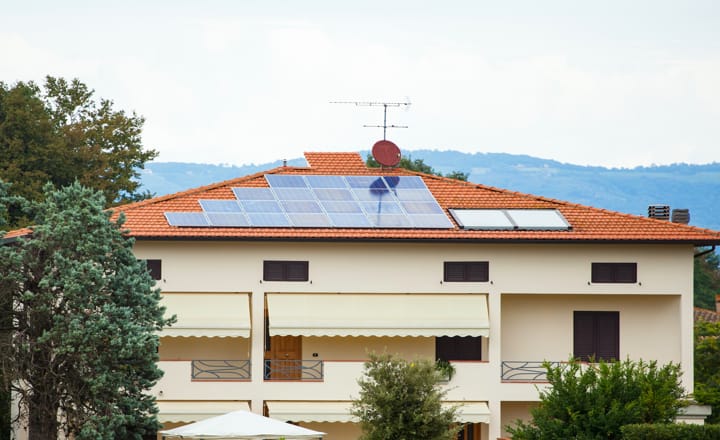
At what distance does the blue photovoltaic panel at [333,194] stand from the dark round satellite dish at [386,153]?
245 cm

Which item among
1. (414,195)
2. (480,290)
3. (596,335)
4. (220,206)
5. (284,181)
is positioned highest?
(284,181)

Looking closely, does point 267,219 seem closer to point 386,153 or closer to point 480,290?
point 386,153

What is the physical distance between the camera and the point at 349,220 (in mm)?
41094

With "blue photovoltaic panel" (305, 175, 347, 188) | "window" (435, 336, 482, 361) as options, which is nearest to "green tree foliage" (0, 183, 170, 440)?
"blue photovoltaic panel" (305, 175, 347, 188)

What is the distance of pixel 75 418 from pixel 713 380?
20.6m

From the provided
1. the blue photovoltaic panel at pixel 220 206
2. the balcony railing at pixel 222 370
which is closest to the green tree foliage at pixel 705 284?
the blue photovoltaic panel at pixel 220 206

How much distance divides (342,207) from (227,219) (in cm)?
365

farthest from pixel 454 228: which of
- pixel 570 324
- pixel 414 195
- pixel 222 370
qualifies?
pixel 222 370

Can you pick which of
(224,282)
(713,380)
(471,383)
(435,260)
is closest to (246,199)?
(224,282)

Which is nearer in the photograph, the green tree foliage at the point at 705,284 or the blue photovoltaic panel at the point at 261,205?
the blue photovoltaic panel at the point at 261,205

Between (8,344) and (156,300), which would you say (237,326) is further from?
(8,344)

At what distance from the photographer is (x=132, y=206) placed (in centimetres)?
4134

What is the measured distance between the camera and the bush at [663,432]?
31500 millimetres

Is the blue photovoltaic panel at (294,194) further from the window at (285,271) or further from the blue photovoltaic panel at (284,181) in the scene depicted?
the window at (285,271)
